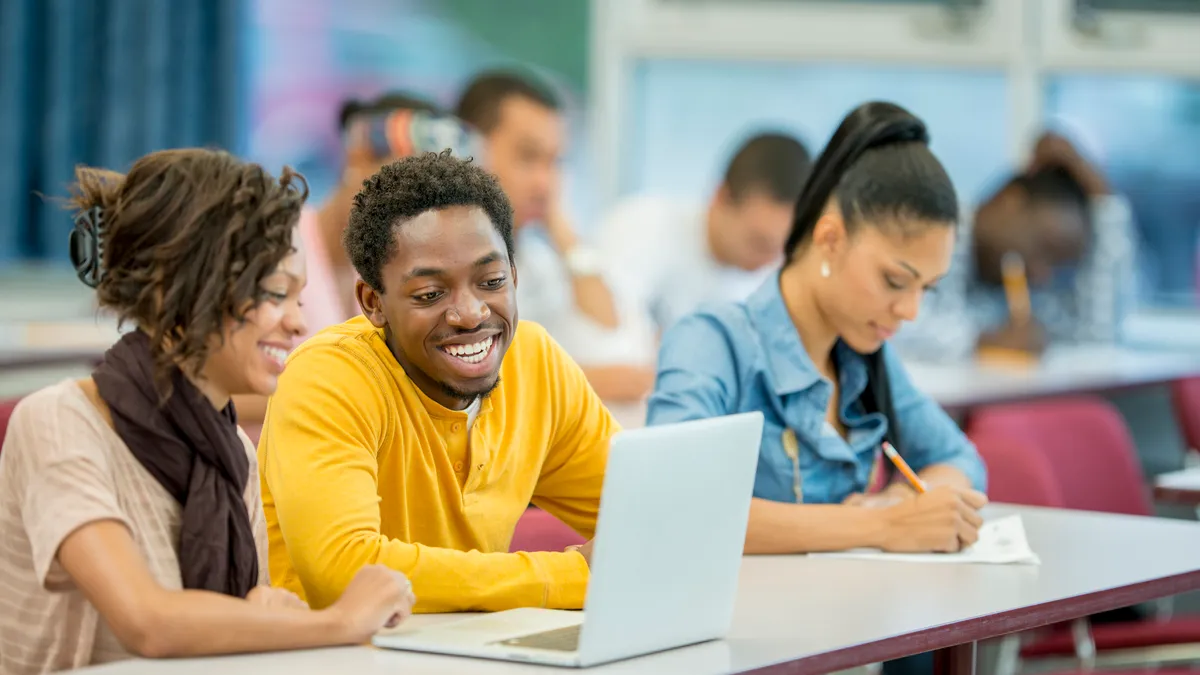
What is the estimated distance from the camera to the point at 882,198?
2113mm

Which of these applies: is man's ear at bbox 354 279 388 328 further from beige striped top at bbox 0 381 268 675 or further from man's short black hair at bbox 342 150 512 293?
beige striped top at bbox 0 381 268 675

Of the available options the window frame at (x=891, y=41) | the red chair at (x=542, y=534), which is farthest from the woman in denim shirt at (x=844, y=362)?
the window frame at (x=891, y=41)

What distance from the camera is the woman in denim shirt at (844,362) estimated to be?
2043 millimetres

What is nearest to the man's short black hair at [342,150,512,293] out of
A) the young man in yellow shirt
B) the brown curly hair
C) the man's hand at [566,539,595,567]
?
the young man in yellow shirt

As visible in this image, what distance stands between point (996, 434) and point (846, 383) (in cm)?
67

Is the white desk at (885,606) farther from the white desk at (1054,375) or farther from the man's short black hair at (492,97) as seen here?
the man's short black hair at (492,97)

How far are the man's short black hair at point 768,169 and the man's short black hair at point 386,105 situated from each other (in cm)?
97

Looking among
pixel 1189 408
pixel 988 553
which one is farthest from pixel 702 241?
pixel 988 553

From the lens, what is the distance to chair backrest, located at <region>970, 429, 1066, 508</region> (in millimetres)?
2625

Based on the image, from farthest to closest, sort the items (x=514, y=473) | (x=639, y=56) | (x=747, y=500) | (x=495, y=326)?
1. (x=639, y=56)
2. (x=514, y=473)
3. (x=495, y=326)
4. (x=747, y=500)

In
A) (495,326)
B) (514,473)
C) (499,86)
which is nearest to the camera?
(495,326)

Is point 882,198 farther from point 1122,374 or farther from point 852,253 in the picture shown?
point 1122,374

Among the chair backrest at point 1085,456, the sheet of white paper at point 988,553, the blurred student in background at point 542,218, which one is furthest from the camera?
the blurred student in background at point 542,218

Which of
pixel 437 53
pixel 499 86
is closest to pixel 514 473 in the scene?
pixel 499 86
